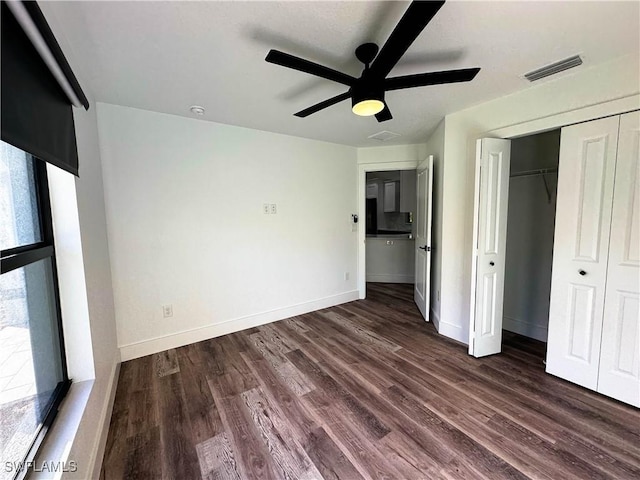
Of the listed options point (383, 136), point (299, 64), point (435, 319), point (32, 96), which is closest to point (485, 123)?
point (383, 136)

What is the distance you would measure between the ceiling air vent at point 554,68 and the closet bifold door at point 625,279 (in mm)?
507

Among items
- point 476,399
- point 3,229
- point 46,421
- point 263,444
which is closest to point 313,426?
point 263,444

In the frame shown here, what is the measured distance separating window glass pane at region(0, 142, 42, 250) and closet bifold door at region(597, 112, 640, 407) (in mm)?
3425

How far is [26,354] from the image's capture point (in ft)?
3.73

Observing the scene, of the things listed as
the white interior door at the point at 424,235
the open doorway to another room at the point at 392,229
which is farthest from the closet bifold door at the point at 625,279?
the open doorway to another room at the point at 392,229

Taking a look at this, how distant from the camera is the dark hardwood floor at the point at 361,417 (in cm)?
148

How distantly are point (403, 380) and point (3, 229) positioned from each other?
2.56 m

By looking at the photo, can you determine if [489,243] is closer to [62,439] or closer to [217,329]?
[217,329]

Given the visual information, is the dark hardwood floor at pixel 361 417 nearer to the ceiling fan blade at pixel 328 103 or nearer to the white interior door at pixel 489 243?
the white interior door at pixel 489 243

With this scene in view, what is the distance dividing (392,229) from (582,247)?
4073 millimetres

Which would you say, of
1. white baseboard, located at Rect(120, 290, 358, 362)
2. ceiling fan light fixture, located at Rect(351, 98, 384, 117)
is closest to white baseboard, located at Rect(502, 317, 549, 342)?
white baseboard, located at Rect(120, 290, 358, 362)

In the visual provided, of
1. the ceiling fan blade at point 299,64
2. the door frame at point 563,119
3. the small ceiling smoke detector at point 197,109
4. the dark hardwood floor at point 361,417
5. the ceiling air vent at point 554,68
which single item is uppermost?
the small ceiling smoke detector at point 197,109

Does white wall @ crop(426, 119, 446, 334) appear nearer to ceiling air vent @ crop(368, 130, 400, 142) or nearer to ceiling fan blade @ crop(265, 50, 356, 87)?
ceiling air vent @ crop(368, 130, 400, 142)

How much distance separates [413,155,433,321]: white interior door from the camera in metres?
3.20
